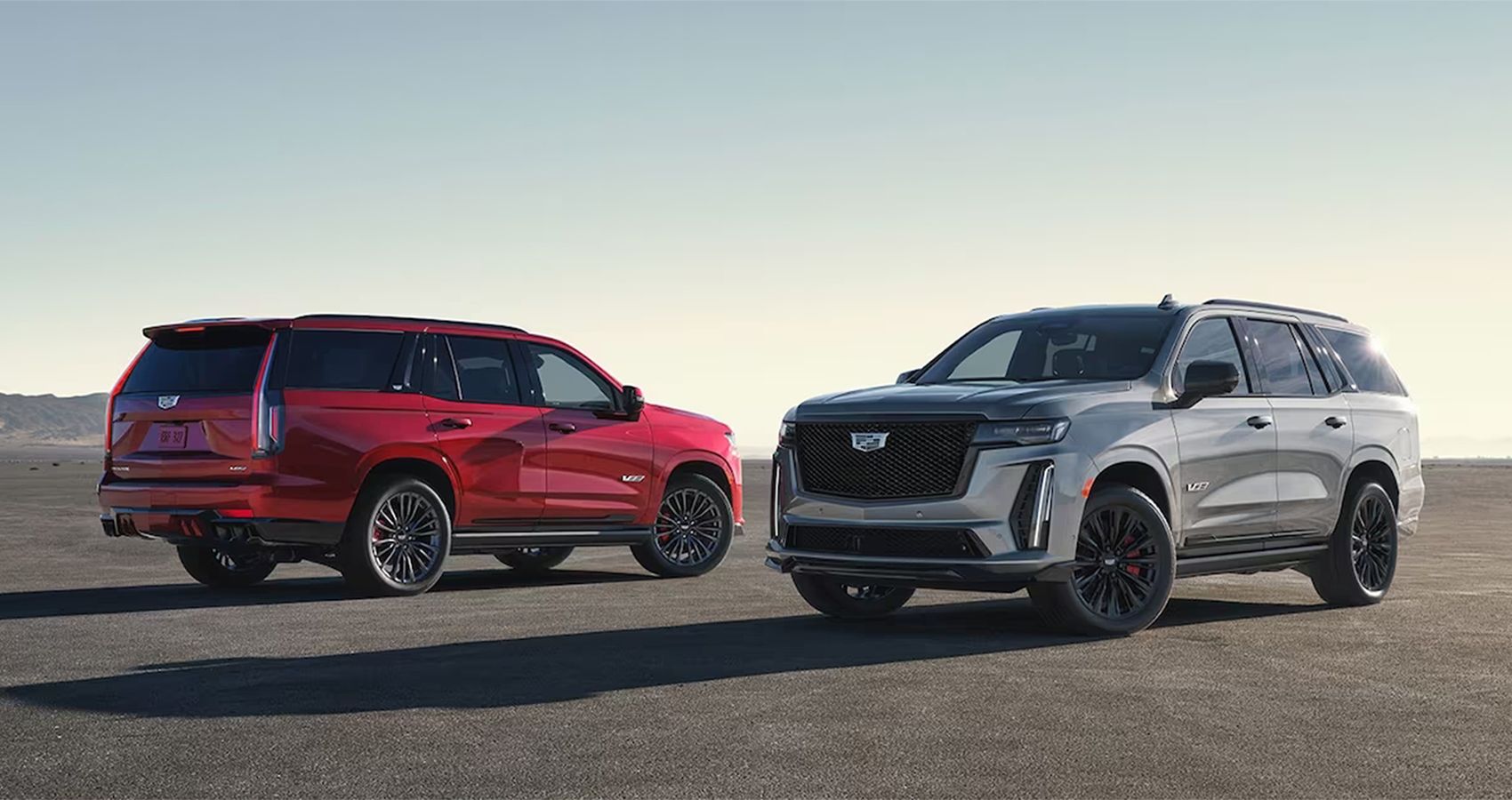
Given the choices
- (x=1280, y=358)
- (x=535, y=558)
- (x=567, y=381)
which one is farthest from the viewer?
(x=535, y=558)

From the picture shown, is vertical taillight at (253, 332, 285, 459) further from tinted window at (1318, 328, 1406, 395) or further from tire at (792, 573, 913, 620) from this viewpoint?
tinted window at (1318, 328, 1406, 395)

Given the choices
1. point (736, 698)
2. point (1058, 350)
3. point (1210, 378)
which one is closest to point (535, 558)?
point (1058, 350)

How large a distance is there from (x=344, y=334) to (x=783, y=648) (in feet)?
16.9

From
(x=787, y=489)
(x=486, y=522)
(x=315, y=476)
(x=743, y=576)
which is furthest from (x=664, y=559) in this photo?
(x=787, y=489)

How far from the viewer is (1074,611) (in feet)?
32.6

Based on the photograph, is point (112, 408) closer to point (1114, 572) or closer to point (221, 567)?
point (221, 567)

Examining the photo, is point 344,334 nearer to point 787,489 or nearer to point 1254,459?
point 787,489

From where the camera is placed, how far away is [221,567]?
1424 cm

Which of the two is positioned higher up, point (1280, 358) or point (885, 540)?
point (1280, 358)

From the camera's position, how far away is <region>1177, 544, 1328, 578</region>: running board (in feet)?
35.1

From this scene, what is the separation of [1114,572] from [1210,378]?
4.44 ft

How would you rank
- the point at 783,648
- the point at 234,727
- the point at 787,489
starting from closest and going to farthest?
the point at 234,727
the point at 783,648
the point at 787,489

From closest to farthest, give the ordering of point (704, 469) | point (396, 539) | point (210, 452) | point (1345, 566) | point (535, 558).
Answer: point (1345, 566)
point (210, 452)
point (396, 539)
point (704, 469)
point (535, 558)

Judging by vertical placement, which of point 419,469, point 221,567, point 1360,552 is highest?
point 419,469
